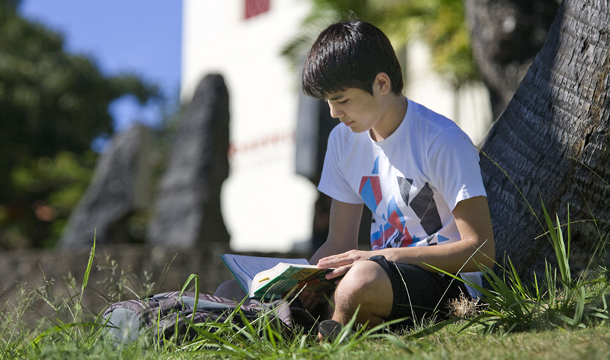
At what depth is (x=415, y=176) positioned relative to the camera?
211cm

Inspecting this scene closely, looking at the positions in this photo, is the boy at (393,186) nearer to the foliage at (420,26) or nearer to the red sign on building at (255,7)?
the foliage at (420,26)

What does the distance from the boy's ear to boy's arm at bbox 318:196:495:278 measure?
1.62 feet

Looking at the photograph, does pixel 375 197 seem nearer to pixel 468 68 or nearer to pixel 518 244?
pixel 518 244

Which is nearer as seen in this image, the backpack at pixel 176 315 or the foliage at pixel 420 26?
the backpack at pixel 176 315

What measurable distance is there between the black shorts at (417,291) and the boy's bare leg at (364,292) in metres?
0.03

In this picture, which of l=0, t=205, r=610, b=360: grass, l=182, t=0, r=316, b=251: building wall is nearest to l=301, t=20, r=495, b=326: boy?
l=0, t=205, r=610, b=360: grass

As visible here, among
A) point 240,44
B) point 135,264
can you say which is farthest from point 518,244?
point 240,44

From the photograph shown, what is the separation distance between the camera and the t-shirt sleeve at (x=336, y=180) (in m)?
2.41

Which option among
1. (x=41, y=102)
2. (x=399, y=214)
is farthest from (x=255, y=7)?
(x=399, y=214)

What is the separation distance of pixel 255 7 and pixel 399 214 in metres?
13.1

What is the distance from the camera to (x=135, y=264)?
18.3 ft

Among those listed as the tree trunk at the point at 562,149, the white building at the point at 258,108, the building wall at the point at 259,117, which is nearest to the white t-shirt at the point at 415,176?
the tree trunk at the point at 562,149

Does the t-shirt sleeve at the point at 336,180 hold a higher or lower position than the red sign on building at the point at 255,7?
lower

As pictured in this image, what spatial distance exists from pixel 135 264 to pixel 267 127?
808cm
